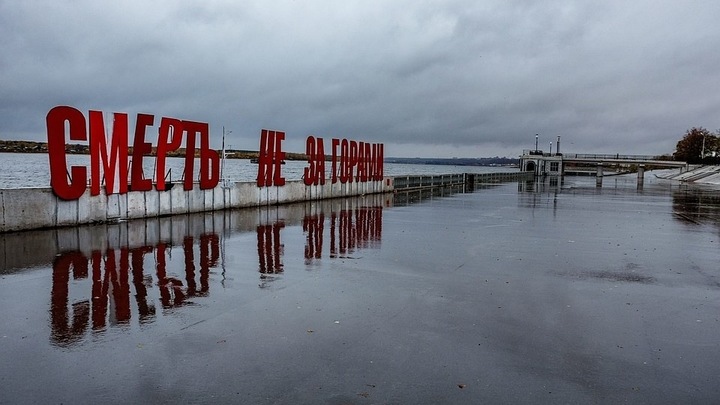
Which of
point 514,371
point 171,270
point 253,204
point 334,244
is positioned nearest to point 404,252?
point 334,244

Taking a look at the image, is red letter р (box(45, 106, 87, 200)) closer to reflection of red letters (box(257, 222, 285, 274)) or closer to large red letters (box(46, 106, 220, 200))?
large red letters (box(46, 106, 220, 200))

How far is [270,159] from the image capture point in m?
26.3

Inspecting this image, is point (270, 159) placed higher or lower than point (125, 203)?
higher

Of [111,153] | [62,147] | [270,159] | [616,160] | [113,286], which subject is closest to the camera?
[113,286]

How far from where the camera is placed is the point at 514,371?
19.1ft

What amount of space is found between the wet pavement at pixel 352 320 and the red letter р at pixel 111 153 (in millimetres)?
2802

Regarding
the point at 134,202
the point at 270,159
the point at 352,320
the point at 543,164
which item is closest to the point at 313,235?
the point at 134,202

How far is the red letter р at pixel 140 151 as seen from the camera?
62.3ft

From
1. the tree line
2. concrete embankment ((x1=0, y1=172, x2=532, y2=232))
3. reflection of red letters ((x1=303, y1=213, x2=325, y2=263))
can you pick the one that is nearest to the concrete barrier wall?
concrete embankment ((x1=0, y1=172, x2=532, y2=232))

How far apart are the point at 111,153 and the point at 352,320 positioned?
13688 mm

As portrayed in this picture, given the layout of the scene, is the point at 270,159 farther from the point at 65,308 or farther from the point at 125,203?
the point at 65,308

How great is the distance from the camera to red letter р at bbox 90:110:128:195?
57.6ft

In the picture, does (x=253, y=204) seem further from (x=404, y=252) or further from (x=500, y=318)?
(x=500, y=318)

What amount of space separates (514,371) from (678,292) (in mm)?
5491
